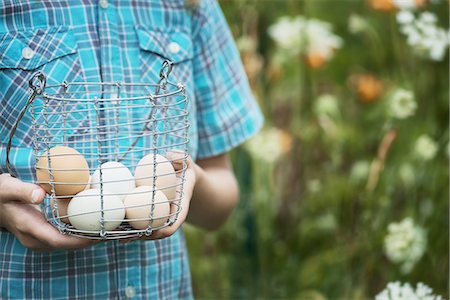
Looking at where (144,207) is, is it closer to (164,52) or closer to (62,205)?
(62,205)

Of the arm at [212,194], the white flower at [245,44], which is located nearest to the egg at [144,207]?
the arm at [212,194]

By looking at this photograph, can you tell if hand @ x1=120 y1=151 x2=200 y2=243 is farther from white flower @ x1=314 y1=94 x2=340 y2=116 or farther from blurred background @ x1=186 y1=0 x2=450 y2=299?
white flower @ x1=314 y1=94 x2=340 y2=116

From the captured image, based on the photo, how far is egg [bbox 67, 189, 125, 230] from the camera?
948 mm

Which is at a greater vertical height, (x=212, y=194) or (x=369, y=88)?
(x=212, y=194)

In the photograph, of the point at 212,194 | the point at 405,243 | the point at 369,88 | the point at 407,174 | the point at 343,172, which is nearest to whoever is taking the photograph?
the point at 212,194

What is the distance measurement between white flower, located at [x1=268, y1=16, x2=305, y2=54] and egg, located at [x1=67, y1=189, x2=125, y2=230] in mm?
1208

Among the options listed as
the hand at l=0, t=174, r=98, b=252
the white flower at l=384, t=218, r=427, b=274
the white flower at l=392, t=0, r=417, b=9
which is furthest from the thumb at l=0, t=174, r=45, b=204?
the white flower at l=392, t=0, r=417, b=9

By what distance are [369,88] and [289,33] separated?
339 millimetres

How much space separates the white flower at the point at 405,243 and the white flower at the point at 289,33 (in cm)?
54

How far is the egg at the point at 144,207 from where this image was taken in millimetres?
967

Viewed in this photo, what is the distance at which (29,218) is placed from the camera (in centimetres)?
101

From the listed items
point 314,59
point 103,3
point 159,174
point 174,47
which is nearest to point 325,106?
point 314,59

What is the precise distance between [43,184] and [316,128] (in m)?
1.35

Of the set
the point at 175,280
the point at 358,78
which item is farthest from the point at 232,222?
the point at 175,280
